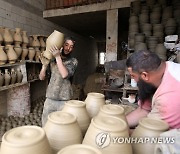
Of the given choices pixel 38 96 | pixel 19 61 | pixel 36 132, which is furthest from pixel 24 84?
pixel 36 132

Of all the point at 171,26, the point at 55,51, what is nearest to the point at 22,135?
the point at 55,51

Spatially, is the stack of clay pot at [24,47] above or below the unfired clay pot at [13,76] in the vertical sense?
above

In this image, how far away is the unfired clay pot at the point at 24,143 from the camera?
670mm

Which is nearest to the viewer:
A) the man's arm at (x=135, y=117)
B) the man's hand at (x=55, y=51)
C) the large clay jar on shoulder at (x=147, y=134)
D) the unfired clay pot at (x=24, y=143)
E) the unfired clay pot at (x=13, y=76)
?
the unfired clay pot at (x=24, y=143)

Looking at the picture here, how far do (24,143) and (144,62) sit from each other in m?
0.82

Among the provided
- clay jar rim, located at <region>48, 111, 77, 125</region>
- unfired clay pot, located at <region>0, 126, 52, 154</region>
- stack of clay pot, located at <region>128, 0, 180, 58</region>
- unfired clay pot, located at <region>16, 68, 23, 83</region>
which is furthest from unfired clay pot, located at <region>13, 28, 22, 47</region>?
unfired clay pot, located at <region>0, 126, 52, 154</region>

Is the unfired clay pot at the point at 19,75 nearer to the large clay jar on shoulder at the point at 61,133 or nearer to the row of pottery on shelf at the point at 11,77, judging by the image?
the row of pottery on shelf at the point at 11,77

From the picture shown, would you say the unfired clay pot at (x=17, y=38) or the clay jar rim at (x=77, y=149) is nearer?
the clay jar rim at (x=77, y=149)

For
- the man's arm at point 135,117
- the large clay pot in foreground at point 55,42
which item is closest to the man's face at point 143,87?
the man's arm at point 135,117

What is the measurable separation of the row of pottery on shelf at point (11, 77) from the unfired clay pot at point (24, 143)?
8.55ft

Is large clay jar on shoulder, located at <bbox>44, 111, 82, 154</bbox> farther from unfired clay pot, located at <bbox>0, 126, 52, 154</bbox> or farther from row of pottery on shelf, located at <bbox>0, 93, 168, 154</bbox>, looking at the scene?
unfired clay pot, located at <bbox>0, 126, 52, 154</bbox>

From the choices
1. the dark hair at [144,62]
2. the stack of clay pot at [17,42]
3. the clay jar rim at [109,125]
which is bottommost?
the clay jar rim at [109,125]

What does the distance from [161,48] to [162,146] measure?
320 centimetres

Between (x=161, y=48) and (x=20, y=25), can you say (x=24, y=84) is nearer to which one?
(x=20, y=25)
